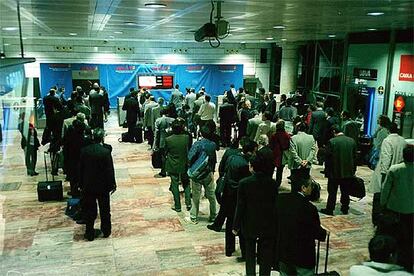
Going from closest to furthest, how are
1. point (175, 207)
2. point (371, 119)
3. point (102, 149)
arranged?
point (102, 149) < point (175, 207) < point (371, 119)

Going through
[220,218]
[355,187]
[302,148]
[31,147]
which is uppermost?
[302,148]

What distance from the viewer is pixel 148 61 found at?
18.2 meters

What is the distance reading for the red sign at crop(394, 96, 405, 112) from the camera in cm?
998

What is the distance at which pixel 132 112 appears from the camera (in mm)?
11531

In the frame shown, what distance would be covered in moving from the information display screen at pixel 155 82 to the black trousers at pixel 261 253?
551 inches

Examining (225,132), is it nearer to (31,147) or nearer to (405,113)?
(405,113)

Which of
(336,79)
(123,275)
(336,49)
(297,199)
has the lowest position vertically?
(123,275)

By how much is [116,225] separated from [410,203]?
405 centimetres

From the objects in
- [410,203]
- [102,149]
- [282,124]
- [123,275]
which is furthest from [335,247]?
[102,149]

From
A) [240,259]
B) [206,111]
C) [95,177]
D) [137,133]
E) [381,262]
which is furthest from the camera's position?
[137,133]

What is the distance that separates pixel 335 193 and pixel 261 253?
3.03 m

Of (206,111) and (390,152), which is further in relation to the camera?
(206,111)

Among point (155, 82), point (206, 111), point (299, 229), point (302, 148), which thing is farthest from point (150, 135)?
point (299, 229)

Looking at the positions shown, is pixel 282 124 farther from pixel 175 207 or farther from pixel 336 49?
pixel 336 49
